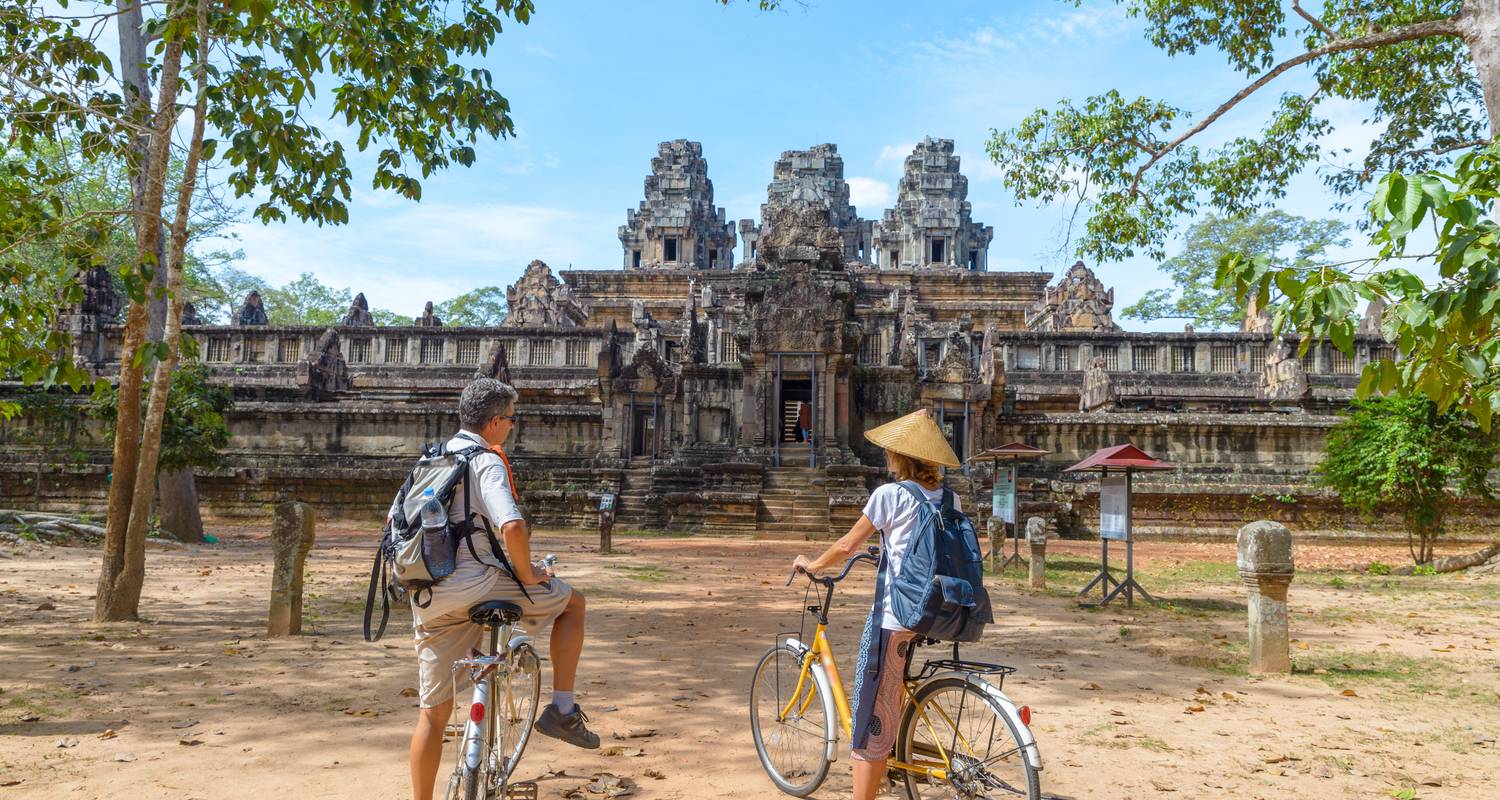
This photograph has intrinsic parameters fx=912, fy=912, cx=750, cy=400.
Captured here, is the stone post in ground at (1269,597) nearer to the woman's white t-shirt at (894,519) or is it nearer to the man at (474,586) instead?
the woman's white t-shirt at (894,519)

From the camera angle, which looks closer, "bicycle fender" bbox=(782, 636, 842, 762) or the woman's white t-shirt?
the woman's white t-shirt

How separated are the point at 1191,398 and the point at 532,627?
1011 inches

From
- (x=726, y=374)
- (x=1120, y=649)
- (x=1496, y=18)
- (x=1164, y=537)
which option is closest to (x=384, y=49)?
(x=1120, y=649)

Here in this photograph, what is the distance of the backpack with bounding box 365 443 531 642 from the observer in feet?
10.3

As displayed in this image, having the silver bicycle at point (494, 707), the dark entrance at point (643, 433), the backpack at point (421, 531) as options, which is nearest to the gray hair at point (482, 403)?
the backpack at point (421, 531)

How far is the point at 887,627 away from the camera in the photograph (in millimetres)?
3369

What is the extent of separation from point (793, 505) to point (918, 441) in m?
15.8

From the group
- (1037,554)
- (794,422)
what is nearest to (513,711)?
(1037,554)

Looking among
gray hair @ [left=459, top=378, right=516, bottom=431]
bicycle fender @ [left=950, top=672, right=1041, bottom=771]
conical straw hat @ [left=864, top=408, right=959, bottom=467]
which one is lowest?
bicycle fender @ [left=950, top=672, right=1041, bottom=771]

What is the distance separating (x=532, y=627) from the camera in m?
3.61

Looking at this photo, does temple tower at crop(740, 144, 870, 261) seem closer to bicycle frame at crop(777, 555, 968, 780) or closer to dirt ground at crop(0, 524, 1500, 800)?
dirt ground at crop(0, 524, 1500, 800)

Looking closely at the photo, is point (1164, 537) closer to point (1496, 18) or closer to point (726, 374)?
point (726, 374)

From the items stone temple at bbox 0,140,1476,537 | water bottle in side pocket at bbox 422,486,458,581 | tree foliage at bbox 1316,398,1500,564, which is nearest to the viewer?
water bottle in side pocket at bbox 422,486,458,581

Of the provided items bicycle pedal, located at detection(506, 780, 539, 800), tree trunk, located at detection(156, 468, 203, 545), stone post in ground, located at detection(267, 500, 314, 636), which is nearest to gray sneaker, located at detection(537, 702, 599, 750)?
bicycle pedal, located at detection(506, 780, 539, 800)
